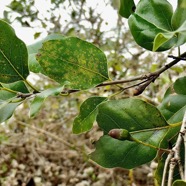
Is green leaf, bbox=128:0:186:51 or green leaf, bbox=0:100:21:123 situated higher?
green leaf, bbox=128:0:186:51

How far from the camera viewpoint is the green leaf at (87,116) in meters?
0.65

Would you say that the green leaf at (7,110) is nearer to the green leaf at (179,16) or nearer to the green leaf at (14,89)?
the green leaf at (14,89)

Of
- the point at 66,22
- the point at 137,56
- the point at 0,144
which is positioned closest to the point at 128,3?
the point at 66,22

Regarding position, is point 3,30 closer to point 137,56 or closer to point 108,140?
point 108,140

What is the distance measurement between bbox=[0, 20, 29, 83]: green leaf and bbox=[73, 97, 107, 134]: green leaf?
0.13 m

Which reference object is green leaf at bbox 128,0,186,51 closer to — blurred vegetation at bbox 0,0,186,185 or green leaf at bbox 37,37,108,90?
green leaf at bbox 37,37,108,90

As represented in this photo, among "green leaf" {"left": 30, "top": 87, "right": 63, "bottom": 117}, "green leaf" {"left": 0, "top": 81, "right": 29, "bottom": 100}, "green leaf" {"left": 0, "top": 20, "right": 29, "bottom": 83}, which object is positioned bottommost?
"green leaf" {"left": 0, "top": 81, "right": 29, "bottom": 100}

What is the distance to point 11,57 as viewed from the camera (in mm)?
568

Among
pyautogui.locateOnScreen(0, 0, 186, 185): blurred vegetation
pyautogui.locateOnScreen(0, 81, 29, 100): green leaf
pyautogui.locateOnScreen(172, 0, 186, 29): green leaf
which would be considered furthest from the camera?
pyautogui.locateOnScreen(0, 0, 186, 185): blurred vegetation

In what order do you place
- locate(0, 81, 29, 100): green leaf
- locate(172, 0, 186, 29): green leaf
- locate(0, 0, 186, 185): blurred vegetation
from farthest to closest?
1. locate(0, 0, 186, 185): blurred vegetation
2. locate(0, 81, 29, 100): green leaf
3. locate(172, 0, 186, 29): green leaf

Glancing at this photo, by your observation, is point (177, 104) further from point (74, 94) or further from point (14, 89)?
point (74, 94)

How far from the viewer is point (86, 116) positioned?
2.16 feet

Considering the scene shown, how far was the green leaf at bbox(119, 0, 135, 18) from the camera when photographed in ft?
2.02

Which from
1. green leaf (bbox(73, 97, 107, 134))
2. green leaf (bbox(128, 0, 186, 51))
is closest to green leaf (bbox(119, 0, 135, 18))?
green leaf (bbox(128, 0, 186, 51))
